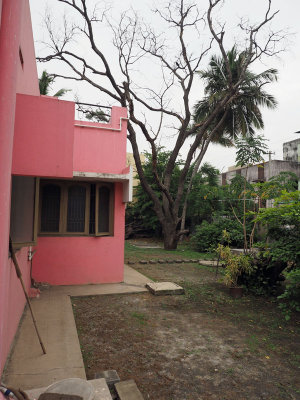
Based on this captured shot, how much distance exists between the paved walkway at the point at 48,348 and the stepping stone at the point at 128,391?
468 mm

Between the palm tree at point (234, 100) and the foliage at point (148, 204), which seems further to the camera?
the foliage at point (148, 204)

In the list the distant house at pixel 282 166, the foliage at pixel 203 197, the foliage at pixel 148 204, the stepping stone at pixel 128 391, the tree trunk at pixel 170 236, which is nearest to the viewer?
the stepping stone at pixel 128 391

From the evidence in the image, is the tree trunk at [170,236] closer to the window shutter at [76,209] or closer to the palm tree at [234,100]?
the palm tree at [234,100]

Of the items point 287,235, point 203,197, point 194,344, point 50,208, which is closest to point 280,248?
point 287,235

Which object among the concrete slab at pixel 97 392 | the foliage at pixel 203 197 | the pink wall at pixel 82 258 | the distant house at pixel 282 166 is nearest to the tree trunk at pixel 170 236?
the foliage at pixel 203 197

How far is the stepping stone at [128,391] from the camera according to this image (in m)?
2.81

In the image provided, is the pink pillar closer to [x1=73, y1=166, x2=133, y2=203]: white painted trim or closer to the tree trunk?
[x1=73, y1=166, x2=133, y2=203]: white painted trim

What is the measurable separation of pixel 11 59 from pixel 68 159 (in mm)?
1471

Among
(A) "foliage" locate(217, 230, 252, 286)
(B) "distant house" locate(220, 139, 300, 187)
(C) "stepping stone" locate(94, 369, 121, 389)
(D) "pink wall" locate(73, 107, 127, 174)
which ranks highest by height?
(B) "distant house" locate(220, 139, 300, 187)

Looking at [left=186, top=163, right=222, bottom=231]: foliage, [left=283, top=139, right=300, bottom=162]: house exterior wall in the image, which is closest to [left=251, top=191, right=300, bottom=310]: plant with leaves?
[left=186, top=163, right=222, bottom=231]: foliage

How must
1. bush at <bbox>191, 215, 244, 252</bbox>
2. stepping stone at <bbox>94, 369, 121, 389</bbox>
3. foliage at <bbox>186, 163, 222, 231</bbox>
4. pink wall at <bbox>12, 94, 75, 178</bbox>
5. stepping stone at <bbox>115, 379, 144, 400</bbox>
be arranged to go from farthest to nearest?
foliage at <bbox>186, 163, 222, 231</bbox> → bush at <bbox>191, 215, 244, 252</bbox> → pink wall at <bbox>12, 94, 75, 178</bbox> → stepping stone at <bbox>94, 369, 121, 389</bbox> → stepping stone at <bbox>115, 379, 144, 400</bbox>

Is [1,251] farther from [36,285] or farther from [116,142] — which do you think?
[116,142]

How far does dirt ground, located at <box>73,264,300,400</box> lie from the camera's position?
3119 millimetres

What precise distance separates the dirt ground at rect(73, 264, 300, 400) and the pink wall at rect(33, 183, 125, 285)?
3.39 feet
